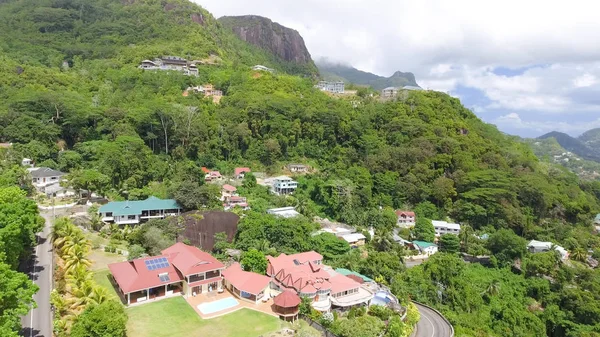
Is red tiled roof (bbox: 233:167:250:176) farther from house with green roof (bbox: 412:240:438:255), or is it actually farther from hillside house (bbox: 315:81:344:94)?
hillside house (bbox: 315:81:344:94)

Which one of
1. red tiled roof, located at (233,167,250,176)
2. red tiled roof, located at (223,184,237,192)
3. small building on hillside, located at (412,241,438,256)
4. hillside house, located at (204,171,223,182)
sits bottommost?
small building on hillside, located at (412,241,438,256)

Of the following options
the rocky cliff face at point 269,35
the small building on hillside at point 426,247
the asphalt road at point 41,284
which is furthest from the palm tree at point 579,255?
the rocky cliff face at point 269,35

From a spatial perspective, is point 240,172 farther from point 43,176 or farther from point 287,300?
point 287,300

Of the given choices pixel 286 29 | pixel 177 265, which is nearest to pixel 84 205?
pixel 177 265

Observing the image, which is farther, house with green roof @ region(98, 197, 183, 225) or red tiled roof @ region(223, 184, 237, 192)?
red tiled roof @ region(223, 184, 237, 192)

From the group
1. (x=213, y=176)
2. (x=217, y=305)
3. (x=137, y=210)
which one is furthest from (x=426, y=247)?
(x=137, y=210)

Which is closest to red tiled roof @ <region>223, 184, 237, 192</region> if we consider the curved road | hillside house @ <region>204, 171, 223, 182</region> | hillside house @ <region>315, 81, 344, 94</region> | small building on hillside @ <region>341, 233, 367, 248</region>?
hillside house @ <region>204, 171, 223, 182</region>

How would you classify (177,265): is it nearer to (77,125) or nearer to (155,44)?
(77,125)
